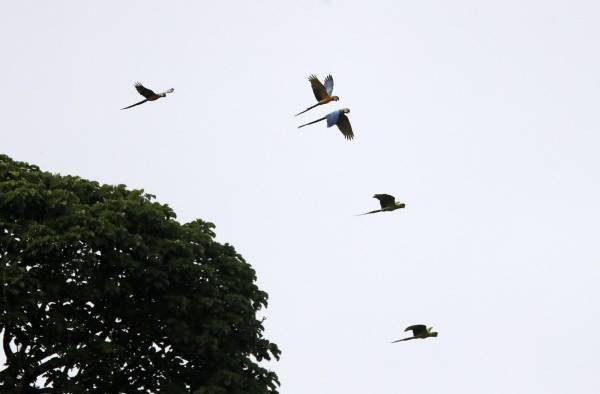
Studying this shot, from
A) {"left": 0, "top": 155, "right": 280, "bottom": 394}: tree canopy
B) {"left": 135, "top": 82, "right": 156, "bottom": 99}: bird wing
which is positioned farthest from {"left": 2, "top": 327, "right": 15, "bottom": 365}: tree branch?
{"left": 135, "top": 82, "right": 156, "bottom": 99}: bird wing

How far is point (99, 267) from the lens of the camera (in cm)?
3781

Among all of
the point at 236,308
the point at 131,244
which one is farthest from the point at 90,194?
the point at 236,308

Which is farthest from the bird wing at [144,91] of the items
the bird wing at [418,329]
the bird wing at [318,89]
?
the bird wing at [418,329]

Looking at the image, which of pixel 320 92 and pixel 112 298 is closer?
pixel 320 92

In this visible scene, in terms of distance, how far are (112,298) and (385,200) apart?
40.4ft

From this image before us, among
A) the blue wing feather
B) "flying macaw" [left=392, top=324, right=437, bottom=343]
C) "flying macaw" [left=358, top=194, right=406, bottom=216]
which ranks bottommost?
"flying macaw" [left=392, top=324, right=437, bottom=343]

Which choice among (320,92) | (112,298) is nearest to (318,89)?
(320,92)

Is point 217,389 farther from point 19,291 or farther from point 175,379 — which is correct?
point 19,291

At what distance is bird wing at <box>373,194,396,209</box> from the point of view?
28.8 m

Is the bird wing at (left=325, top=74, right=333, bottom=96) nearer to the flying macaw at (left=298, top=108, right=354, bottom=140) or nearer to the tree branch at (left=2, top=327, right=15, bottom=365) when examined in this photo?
the flying macaw at (left=298, top=108, right=354, bottom=140)

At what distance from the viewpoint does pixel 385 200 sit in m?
29.0

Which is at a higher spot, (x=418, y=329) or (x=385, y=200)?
(x=385, y=200)

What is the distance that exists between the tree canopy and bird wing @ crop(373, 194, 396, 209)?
10.5 metres

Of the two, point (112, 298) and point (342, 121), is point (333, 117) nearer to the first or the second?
point (342, 121)
